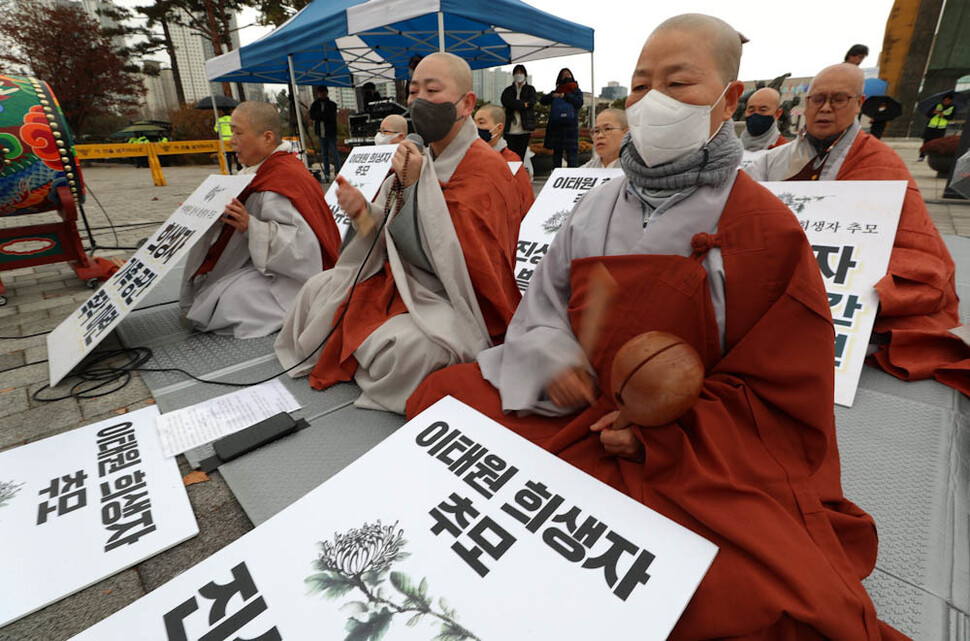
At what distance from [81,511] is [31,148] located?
11.0ft

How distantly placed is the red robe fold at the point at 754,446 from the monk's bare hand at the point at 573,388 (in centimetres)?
4

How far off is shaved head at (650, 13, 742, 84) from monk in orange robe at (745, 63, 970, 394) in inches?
72.4

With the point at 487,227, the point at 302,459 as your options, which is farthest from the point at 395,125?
the point at 302,459

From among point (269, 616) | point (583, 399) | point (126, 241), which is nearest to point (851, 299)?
point (583, 399)

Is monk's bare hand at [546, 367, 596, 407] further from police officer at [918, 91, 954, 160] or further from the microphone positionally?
police officer at [918, 91, 954, 160]

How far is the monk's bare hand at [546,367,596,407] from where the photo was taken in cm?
134

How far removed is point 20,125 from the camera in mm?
3479

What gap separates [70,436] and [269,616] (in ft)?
5.23

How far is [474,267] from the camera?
2.27 meters

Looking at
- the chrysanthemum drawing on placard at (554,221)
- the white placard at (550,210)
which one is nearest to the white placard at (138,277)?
the white placard at (550,210)

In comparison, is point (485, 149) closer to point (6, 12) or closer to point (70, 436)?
point (70, 436)

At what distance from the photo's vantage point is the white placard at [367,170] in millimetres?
4758

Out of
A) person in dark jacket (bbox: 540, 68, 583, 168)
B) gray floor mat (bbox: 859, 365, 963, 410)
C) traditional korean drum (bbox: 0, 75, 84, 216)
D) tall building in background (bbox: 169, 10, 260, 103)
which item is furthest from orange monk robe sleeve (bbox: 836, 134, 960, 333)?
tall building in background (bbox: 169, 10, 260, 103)

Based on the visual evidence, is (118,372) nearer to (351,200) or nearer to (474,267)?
(351,200)
